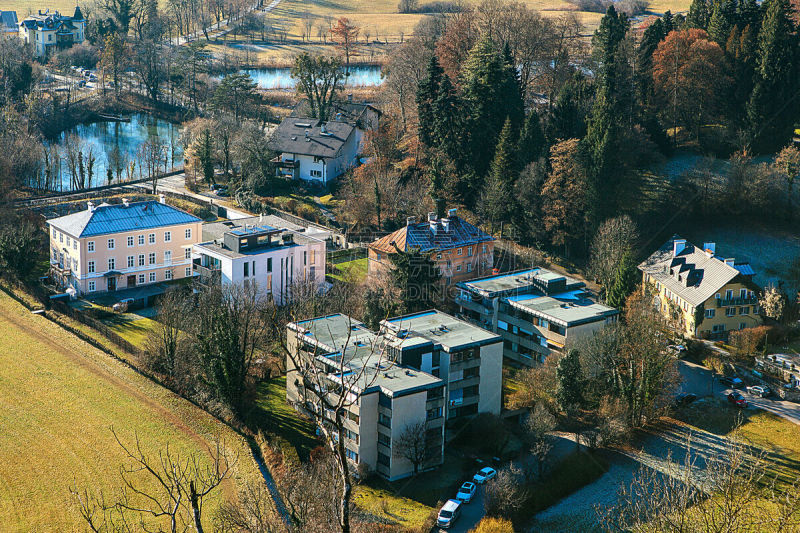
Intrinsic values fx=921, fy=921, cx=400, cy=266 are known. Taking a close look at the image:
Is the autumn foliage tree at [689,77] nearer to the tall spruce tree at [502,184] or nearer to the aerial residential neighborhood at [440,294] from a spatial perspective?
the aerial residential neighborhood at [440,294]

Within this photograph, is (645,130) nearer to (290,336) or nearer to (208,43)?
(290,336)

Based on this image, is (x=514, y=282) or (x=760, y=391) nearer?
(x=760, y=391)

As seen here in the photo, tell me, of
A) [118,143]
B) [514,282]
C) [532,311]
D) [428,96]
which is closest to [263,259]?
[514,282]

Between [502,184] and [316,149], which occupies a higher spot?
[316,149]

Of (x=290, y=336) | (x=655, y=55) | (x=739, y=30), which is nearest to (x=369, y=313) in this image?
(x=290, y=336)

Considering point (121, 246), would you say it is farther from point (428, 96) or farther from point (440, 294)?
point (428, 96)

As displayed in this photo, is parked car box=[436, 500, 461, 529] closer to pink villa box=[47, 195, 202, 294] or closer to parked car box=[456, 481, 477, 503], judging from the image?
parked car box=[456, 481, 477, 503]
